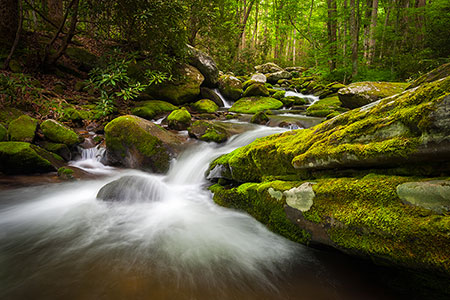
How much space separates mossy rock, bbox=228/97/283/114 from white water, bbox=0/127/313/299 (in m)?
7.54

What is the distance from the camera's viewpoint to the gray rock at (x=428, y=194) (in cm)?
145

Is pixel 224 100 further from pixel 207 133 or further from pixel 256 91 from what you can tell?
pixel 207 133

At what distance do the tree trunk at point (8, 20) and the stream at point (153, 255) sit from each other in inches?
262

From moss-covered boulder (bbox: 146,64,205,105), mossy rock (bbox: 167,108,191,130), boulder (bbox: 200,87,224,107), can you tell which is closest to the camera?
mossy rock (bbox: 167,108,191,130)

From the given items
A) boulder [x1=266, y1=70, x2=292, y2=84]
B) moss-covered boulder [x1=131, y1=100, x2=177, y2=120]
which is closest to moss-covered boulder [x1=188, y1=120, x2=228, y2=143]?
moss-covered boulder [x1=131, y1=100, x2=177, y2=120]

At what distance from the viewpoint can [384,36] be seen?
12312 millimetres

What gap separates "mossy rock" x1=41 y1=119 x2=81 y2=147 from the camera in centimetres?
568

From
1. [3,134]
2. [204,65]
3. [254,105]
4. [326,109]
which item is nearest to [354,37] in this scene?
[326,109]

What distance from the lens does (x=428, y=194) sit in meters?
1.53

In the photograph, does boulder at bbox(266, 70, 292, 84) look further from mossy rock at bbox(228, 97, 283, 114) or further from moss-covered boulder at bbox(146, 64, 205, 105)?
moss-covered boulder at bbox(146, 64, 205, 105)

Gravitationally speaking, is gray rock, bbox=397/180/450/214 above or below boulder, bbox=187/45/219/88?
below

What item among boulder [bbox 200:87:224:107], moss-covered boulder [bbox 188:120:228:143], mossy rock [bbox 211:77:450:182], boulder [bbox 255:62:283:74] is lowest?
mossy rock [bbox 211:77:450:182]

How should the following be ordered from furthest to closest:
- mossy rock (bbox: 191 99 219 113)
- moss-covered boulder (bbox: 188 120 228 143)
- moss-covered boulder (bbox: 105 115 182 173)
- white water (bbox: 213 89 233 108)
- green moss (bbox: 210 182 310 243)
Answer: white water (bbox: 213 89 233 108)
mossy rock (bbox: 191 99 219 113)
moss-covered boulder (bbox: 188 120 228 143)
moss-covered boulder (bbox: 105 115 182 173)
green moss (bbox: 210 182 310 243)

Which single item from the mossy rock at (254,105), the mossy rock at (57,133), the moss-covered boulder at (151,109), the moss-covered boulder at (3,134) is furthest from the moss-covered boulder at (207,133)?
the mossy rock at (254,105)
